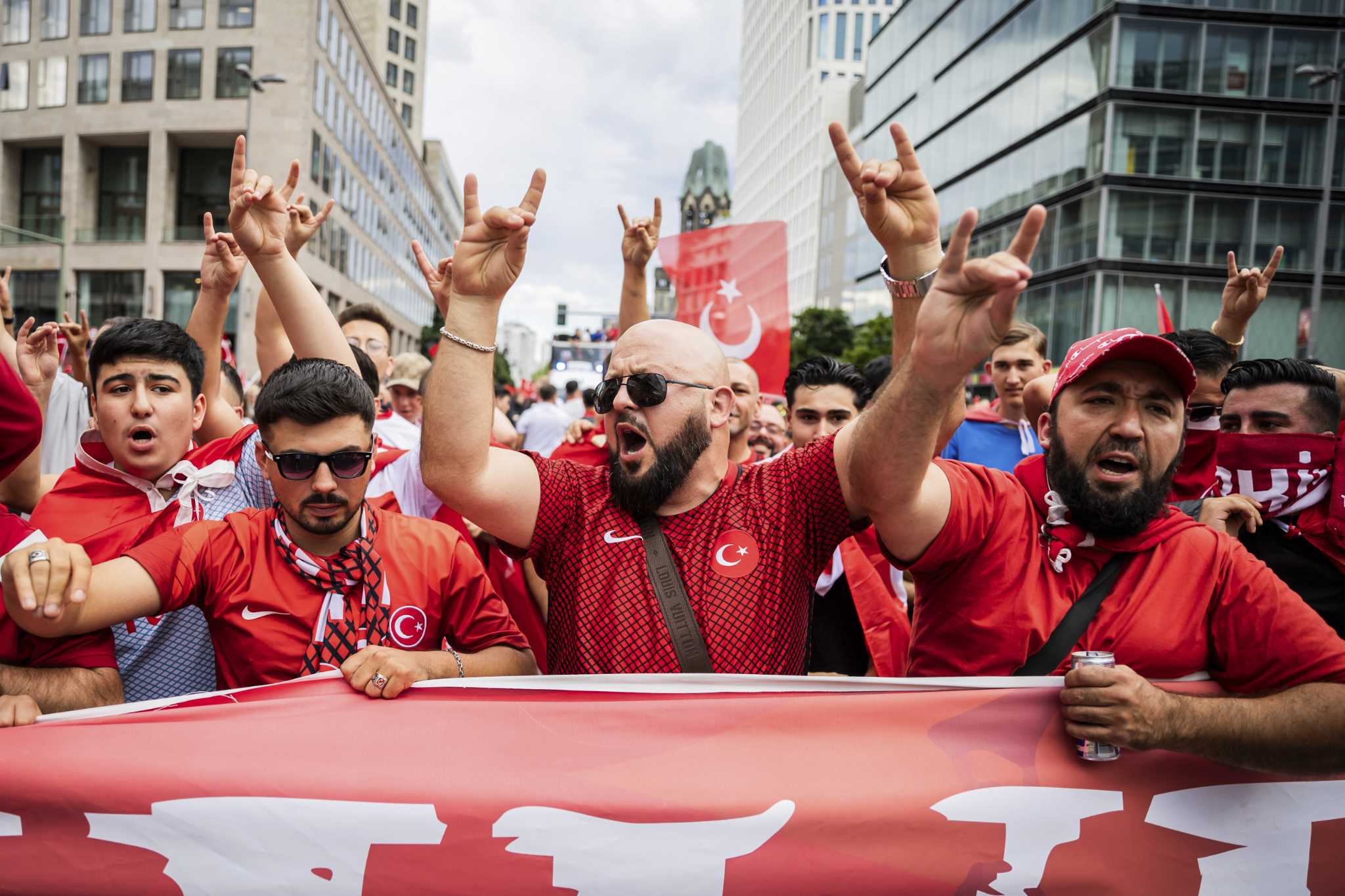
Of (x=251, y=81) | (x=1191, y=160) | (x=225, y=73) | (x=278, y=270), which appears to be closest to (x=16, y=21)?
(x=225, y=73)

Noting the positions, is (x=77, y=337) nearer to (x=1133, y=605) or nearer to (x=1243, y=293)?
(x=1133, y=605)

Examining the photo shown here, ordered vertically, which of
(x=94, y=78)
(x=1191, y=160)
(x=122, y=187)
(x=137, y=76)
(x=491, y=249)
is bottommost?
(x=491, y=249)

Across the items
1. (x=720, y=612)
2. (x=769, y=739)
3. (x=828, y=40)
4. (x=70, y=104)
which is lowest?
(x=769, y=739)

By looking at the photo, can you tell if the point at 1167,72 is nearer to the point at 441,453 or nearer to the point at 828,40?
the point at 441,453

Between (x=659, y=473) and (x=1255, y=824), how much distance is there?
1690mm

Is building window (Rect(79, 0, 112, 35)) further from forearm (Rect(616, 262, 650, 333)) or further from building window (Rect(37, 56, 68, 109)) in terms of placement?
forearm (Rect(616, 262, 650, 333))

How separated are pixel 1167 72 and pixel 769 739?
113 feet

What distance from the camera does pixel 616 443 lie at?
277cm

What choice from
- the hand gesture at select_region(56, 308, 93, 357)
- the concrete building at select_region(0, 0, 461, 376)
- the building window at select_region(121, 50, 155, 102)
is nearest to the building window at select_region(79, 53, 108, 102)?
the concrete building at select_region(0, 0, 461, 376)

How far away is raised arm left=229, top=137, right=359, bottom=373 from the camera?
344cm

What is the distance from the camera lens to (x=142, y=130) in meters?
40.8

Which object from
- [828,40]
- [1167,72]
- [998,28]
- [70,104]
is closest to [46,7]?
[70,104]

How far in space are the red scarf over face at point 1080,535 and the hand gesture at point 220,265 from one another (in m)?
2.99

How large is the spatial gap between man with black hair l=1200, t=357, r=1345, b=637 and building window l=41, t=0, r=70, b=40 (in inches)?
2007
